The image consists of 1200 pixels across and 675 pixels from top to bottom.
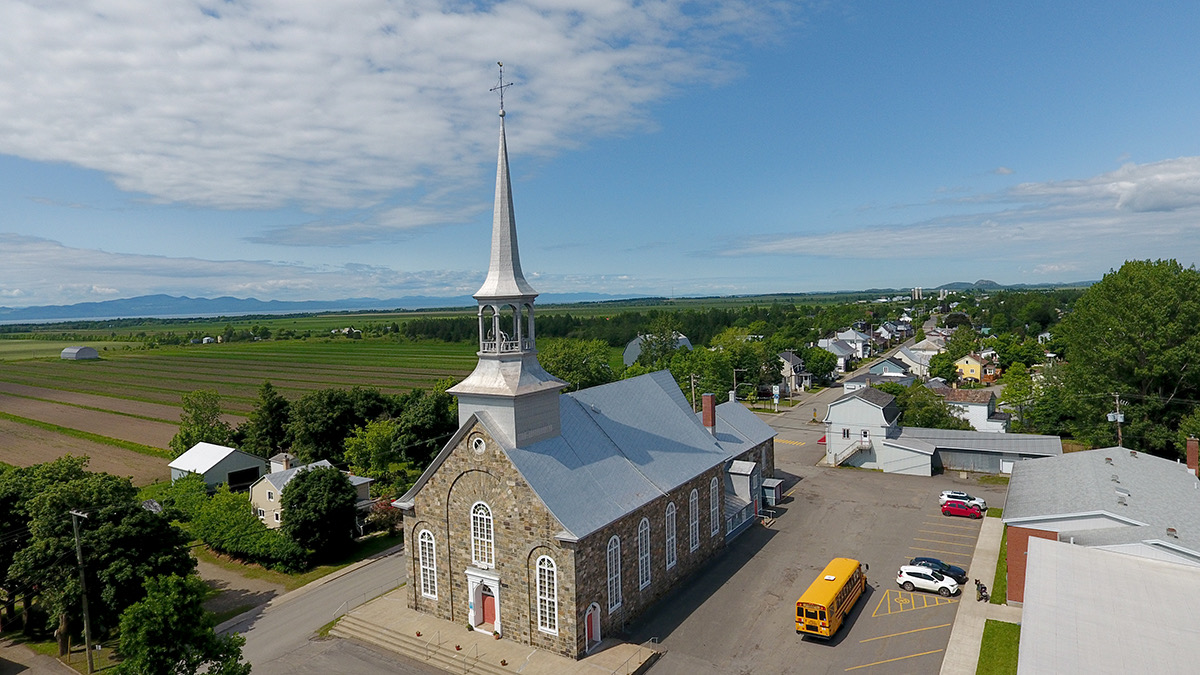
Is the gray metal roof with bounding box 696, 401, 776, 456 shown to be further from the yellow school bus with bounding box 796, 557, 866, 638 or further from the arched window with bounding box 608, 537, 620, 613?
the arched window with bounding box 608, 537, 620, 613

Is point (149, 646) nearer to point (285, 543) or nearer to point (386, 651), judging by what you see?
point (386, 651)

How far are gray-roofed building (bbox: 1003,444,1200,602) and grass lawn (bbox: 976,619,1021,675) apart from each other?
6.18ft

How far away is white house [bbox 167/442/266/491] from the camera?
45.1m

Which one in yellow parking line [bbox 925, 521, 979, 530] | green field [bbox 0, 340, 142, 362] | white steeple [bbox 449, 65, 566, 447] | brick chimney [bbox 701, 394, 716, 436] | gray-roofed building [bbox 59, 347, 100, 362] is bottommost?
yellow parking line [bbox 925, 521, 979, 530]

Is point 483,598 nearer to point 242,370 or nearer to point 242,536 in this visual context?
point 242,536

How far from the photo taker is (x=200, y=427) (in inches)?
2122

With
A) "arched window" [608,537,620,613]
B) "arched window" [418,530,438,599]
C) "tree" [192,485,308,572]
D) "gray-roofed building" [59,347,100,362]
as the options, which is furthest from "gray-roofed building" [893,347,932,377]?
"gray-roofed building" [59,347,100,362]

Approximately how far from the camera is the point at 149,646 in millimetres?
17297

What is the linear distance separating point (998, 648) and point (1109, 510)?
8.23m

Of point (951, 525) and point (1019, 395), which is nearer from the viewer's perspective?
point (951, 525)

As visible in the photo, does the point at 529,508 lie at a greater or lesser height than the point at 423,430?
greater

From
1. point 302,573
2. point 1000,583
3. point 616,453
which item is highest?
point 616,453

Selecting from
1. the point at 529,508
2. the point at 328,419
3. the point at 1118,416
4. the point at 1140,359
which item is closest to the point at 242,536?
the point at 328,419

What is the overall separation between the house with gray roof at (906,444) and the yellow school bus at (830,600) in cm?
2411
